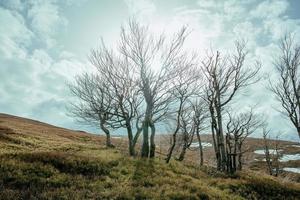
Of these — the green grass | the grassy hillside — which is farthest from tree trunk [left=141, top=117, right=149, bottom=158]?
the green grass

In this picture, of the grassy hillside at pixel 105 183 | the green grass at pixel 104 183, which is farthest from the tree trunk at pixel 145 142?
the green grass at pixel 104 183

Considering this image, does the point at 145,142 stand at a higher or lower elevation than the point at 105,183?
higher

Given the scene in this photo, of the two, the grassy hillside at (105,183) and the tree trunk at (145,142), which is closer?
the grassy hillside at (105,183)

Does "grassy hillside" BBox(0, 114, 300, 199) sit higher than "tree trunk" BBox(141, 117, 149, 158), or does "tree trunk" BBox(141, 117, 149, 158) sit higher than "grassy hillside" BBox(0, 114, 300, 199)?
"tree trunk" BBox(141, 117, 149, 158)

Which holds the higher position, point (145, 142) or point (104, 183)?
point (145, 142)

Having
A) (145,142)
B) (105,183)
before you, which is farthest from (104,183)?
(145,142)

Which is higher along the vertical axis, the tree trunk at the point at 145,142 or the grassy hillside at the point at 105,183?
the tree trunk at the point at 145,142

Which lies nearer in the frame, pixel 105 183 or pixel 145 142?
pixel 105 183

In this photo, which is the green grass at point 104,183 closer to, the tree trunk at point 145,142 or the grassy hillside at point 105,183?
the grassy hillside at point 105,183

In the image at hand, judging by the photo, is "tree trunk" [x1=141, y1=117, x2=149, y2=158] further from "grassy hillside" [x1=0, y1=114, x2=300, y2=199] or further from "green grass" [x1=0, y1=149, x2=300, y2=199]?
"green grass" [x1=0, y1=149, x2=300, y2=199]

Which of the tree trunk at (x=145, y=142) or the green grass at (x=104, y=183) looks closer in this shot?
the green grass at (x=104, y=183)

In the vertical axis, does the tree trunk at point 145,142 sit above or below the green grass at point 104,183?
above

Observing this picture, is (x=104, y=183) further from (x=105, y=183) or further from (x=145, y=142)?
(x=145, y=142)

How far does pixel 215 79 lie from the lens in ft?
83.7
